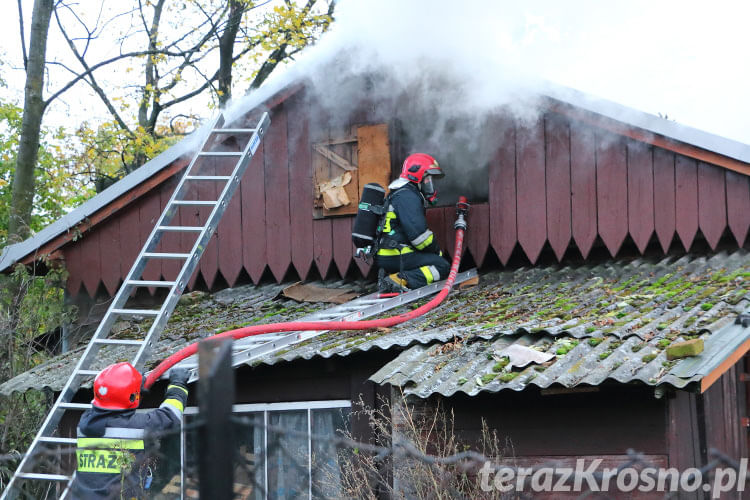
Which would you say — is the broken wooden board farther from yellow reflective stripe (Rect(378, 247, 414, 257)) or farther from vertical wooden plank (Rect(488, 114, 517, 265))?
vertical wooden plank (Rect(488, 114, 517, 265))

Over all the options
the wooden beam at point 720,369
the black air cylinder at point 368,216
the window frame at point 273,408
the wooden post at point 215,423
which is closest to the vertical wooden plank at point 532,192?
the black air cylinder at point 368,216

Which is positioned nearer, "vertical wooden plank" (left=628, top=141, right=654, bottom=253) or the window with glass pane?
the window with glass pane

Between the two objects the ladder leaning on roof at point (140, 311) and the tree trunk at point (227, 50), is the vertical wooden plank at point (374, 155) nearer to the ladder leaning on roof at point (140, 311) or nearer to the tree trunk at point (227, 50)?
the ladder leaning on roof at point (140, 311)

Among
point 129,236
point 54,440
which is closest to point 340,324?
point 54,440

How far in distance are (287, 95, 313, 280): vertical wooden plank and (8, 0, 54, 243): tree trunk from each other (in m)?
4.18

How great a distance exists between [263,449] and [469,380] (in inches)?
104

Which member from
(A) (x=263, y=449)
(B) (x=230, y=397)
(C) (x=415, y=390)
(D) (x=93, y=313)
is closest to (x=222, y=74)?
(D) (x=93, y=313)

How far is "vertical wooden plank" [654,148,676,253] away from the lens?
8.44 metres

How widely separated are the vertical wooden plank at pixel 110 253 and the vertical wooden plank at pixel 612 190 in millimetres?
5482

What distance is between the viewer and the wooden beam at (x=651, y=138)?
8.11m

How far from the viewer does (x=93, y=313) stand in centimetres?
1084

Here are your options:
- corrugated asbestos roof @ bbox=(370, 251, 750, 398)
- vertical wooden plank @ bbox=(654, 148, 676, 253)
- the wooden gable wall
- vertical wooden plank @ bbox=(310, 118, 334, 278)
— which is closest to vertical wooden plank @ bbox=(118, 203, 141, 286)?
the wooden gable wall

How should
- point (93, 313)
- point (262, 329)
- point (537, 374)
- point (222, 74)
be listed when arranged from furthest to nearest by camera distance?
point (222, 74), point (93, 313), point (262, 329), point (537, 374)

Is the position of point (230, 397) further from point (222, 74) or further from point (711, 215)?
point (222, 74)
